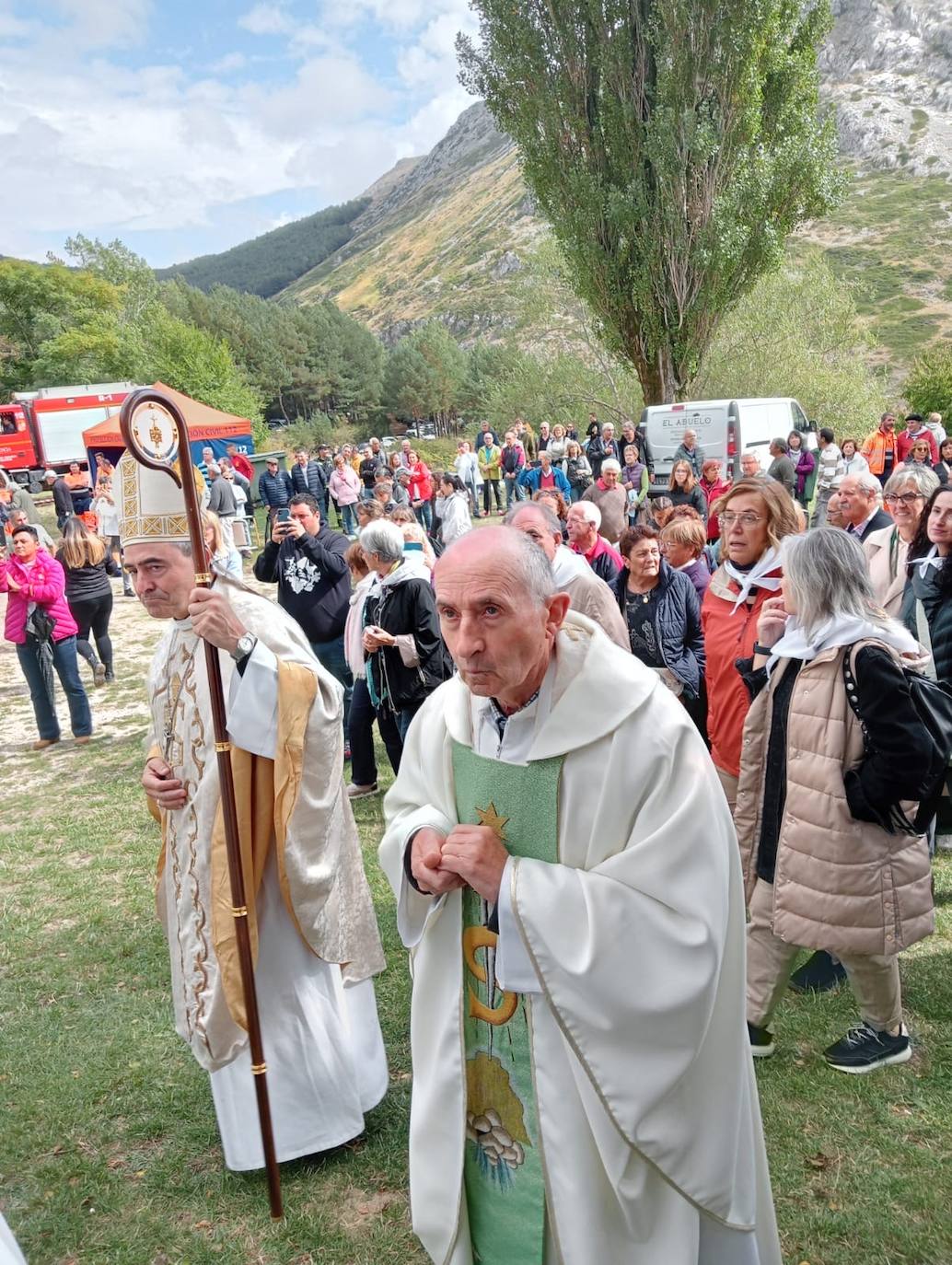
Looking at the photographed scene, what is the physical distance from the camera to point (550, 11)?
20.2 m

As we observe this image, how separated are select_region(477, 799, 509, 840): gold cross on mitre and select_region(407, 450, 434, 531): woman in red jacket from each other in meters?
15.6

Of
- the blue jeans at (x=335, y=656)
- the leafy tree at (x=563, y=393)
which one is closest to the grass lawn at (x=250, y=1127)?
the blue jeans at (x=335, y=656)

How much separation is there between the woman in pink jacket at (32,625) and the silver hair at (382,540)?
12.8 feet

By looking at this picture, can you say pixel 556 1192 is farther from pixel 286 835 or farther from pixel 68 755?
pixel 68 755

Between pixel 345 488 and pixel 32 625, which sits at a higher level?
pixel 345 488

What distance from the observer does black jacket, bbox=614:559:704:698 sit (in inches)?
201

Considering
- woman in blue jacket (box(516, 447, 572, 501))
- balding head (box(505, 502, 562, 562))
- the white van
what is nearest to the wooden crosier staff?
balding head (box(505, 502, 562, 562))

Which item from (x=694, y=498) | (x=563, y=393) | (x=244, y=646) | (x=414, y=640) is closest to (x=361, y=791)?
(x=414, y=640)

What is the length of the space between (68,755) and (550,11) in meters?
20.4

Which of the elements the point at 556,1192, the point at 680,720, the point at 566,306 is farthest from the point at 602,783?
the point at 566,306

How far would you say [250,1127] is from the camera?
296 centimetres

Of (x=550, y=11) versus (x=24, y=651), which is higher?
(x=550, y=11)

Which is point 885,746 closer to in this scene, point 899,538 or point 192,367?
point 899,538

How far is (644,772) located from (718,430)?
1551 centimetres
